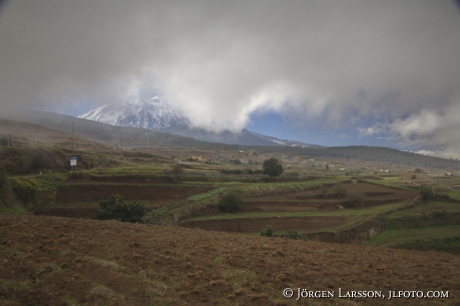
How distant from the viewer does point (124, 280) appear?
835 centimetres

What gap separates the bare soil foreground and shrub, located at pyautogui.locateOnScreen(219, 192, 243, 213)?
2673 cm

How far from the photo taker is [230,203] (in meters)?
41.6

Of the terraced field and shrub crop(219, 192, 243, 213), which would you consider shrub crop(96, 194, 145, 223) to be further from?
shrub crop(219, 192, 243, 213)

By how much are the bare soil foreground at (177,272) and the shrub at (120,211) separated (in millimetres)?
12256

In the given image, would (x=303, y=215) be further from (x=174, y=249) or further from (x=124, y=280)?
(x=124, y=280)

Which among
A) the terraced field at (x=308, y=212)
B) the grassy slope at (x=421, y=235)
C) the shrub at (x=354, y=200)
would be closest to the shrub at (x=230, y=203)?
the terraced field at (x=308, y=212)

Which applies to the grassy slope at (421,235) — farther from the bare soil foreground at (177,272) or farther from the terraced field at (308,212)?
the bare soil foreground at (177,272)

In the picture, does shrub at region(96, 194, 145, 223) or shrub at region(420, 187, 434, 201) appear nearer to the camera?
shrub at region(96, 194, 145, 223)

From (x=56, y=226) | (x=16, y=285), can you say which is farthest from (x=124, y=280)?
(x=56, y=226)

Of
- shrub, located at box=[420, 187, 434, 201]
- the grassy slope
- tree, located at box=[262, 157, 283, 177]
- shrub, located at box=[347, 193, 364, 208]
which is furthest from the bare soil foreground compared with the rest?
tree, located at box=[262, 157, 283, 177]

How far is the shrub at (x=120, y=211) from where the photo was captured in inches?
1061

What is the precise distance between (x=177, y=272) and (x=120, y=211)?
19727mm

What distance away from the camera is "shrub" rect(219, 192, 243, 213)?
136ft

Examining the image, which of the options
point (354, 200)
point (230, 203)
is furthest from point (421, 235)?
point (230, 203)
